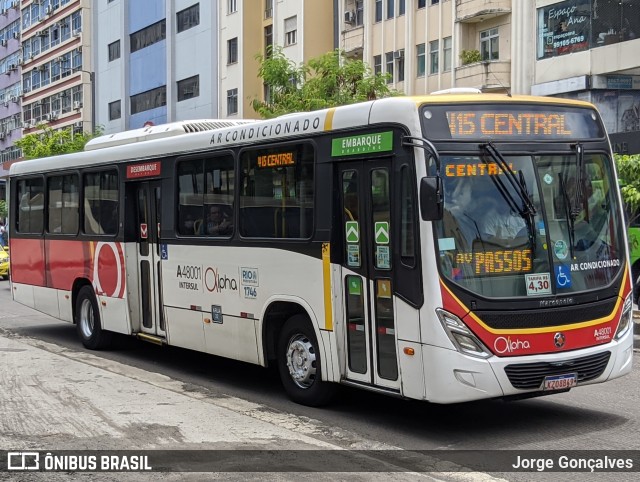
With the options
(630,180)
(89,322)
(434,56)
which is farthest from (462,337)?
(434,56)

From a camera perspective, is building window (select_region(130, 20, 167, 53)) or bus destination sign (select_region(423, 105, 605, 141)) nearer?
bus destination sign (select_region(423, 105, 605, 141))

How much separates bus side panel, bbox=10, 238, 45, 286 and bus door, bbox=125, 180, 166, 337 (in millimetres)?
3411

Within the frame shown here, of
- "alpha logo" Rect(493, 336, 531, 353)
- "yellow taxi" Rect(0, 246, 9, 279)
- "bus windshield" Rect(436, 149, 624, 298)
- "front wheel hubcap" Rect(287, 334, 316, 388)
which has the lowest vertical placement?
"yellow taxi" Rect(0, 246, 9, 279)

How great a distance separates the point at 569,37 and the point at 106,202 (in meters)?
20.6

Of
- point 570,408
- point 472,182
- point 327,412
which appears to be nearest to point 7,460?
point 327,412

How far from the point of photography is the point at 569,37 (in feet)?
99.8

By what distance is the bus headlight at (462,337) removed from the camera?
7.95 m

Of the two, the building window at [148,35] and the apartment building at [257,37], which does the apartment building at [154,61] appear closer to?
the building window at [148,35]

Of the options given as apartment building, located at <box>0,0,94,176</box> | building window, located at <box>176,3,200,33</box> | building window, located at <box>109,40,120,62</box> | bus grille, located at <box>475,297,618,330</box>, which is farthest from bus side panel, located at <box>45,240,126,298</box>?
apartment building, located at <box>0,0,94,176</box>

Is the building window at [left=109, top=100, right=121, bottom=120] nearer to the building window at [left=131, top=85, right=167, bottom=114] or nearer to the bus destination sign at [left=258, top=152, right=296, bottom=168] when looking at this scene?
the building window at [left=131, top=85, right=167, bottom=114]

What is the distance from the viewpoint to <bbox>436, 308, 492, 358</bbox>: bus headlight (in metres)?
7.95

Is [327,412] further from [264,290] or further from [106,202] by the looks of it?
[106,202]

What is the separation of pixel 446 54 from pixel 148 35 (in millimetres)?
28334

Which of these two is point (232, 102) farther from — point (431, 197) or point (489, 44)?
point (431, 197)
